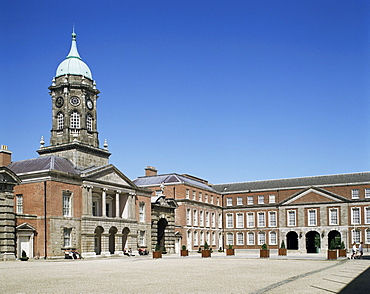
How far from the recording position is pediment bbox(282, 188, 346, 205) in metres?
73.5

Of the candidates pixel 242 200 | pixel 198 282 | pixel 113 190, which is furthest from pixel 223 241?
pixel 198 282

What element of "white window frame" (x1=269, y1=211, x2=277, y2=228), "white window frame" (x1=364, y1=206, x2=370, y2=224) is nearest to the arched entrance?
"white window frame" (x1=269, y1=211, x2=277, y2=228)

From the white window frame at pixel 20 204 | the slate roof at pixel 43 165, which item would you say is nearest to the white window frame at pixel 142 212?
the slate roof at pixel 43 165

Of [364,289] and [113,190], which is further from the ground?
[113,190]

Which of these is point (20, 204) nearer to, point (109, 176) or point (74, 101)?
point (109, 176)

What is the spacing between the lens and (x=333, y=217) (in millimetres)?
73500

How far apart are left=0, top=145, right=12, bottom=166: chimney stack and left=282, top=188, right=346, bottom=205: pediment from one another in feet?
142

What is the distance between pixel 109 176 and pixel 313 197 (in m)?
35.7

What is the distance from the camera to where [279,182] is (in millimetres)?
81062

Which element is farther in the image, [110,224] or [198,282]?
[110,224]

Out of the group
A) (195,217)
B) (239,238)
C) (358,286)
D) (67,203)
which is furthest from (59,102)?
A: (358,286)

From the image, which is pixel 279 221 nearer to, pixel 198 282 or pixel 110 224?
pixel 110 224

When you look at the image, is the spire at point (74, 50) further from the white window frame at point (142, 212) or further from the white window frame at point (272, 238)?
the white window frame at point (272, 238)

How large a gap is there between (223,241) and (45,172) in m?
42.9
